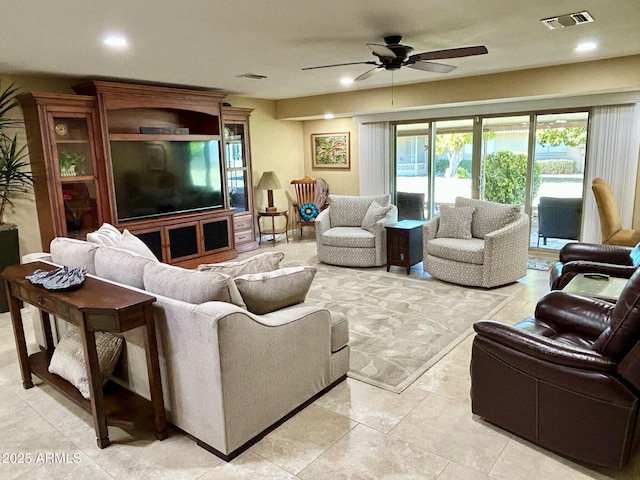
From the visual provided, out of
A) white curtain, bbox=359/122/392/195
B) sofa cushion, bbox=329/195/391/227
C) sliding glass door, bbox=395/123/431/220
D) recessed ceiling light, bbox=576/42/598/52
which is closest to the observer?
recessed ceiling light, bbox=576/42/598/52

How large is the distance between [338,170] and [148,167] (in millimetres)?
3465

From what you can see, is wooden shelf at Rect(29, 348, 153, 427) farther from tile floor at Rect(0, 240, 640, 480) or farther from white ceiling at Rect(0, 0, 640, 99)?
white ceiling at Rect(0, 0, 640, 99)

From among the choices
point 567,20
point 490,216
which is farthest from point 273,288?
point 490,216

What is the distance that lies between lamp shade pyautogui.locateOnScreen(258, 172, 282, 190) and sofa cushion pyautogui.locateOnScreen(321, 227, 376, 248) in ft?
5.44

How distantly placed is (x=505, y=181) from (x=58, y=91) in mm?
5841

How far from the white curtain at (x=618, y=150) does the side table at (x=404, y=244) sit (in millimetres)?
2397

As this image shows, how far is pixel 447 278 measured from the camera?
4984 millimetres

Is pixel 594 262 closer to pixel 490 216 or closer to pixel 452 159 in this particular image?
pixel 490 216

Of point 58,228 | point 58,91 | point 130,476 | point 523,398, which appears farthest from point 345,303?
point 58,91

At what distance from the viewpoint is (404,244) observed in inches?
212

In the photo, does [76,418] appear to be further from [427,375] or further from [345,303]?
[345,303]

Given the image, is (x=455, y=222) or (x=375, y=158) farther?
(x=375, y=158)

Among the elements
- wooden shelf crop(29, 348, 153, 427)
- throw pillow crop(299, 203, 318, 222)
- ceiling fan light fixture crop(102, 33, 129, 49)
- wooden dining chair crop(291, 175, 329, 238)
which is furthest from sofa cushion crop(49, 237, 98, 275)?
wooden dining chair crop(291, 175, 329, 238)

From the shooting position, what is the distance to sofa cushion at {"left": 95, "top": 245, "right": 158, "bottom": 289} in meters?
2.60
